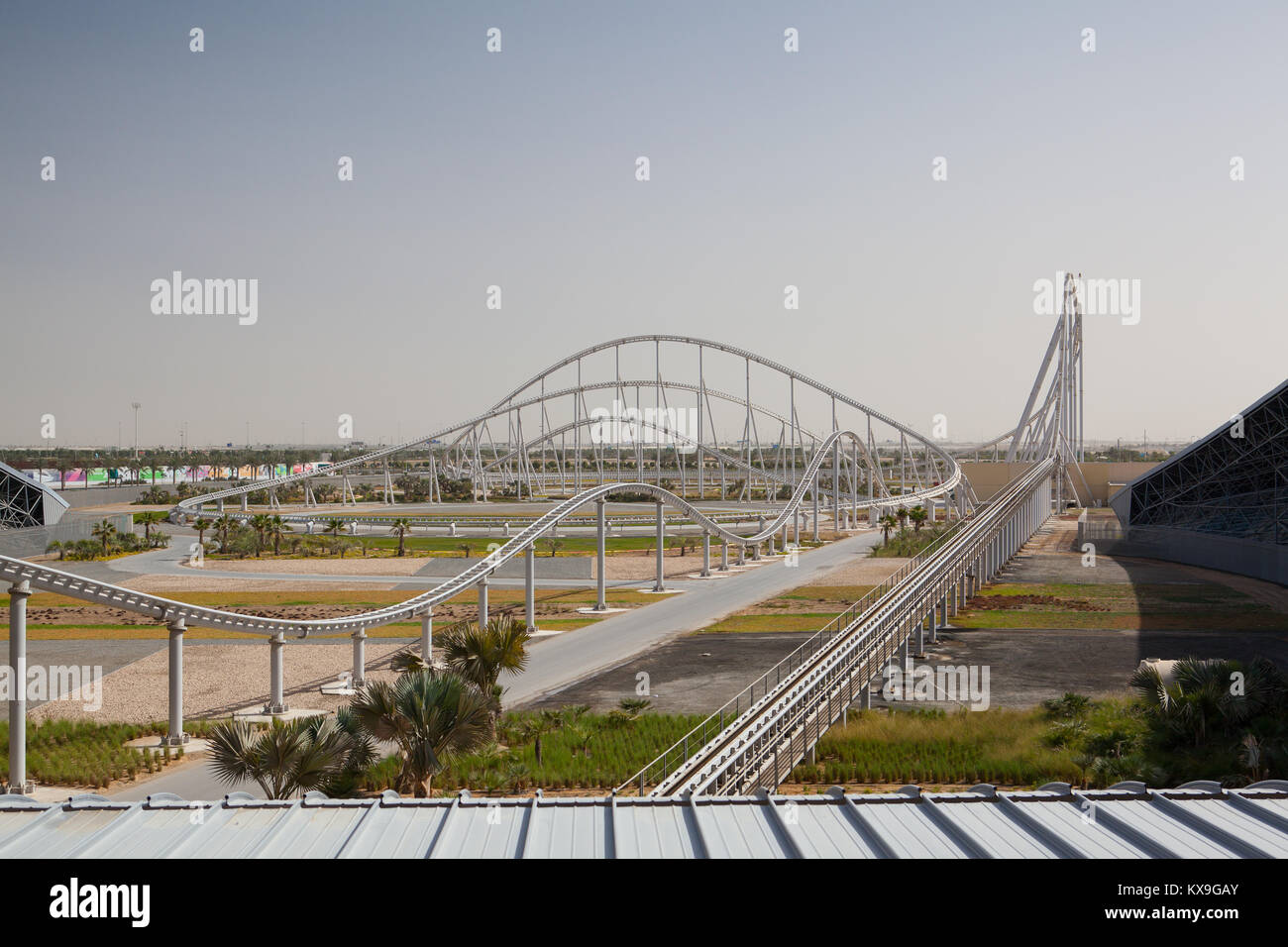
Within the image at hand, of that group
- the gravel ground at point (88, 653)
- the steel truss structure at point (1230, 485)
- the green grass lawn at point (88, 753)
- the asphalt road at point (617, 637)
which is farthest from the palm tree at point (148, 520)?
the steel truss structure at point (1230, 485)

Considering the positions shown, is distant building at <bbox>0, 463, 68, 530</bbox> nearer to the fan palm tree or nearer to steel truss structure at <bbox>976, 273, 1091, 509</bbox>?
the fan palm tree

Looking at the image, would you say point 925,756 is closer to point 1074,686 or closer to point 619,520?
point 1074,686

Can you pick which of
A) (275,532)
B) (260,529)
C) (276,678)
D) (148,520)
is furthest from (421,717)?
(148,520)

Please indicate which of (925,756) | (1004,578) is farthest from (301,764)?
(1004,578)

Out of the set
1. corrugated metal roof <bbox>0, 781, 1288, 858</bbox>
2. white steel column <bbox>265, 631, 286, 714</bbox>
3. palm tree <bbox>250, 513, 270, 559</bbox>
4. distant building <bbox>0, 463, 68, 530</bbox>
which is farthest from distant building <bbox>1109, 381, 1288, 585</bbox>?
distant building <bbox>0, 463, 68, 530</bbox>

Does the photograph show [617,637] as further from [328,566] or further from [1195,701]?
[328,566]

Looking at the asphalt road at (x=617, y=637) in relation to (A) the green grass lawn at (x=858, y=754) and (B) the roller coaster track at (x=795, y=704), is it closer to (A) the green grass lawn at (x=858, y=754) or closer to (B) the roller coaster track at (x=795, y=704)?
(A) the green grass lawn at (x=858, y=754)
